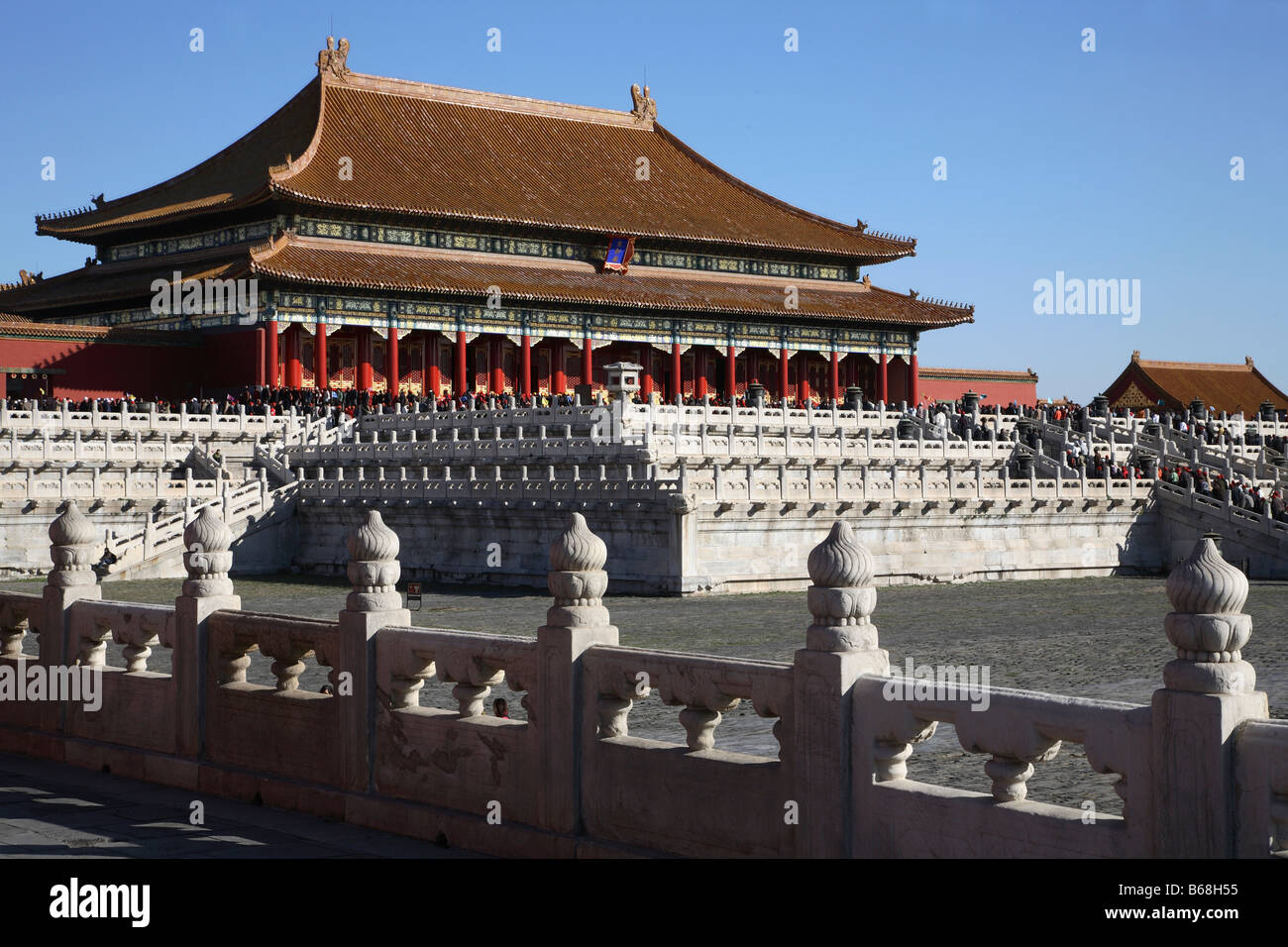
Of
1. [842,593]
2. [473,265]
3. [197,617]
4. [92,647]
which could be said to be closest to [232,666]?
[197,617]

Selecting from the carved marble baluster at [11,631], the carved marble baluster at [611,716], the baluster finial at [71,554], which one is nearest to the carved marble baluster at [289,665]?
the carved marble baluster at [611,716]

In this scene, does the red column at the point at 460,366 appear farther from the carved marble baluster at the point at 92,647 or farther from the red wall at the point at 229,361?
the carved marble baluster at the point at 92,647

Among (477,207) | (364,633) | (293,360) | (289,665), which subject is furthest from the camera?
(477,207)

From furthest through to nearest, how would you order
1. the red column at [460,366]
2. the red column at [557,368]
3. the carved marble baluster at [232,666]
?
the red column at [557,368] < the red column at [460,366] < the carved marble baluster at [232,666]

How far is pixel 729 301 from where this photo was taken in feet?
196

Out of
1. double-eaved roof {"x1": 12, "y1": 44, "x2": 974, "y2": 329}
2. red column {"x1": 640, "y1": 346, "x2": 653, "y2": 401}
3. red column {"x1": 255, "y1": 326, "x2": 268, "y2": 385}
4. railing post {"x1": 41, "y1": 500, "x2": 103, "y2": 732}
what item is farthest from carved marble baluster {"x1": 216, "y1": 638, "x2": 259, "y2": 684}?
red column {"x1": 640, "y1": 346, "x2": 653, "y2": 401}

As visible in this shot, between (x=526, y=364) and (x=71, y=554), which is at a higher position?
(x=526, y=364)

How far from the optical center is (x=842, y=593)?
722 cm

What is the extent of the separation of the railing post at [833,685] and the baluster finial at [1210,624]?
1568mm

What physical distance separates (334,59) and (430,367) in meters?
13.1

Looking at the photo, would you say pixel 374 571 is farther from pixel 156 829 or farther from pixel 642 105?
pixel 642 105

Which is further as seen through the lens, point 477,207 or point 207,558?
point 477,207

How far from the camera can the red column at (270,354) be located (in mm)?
50000
